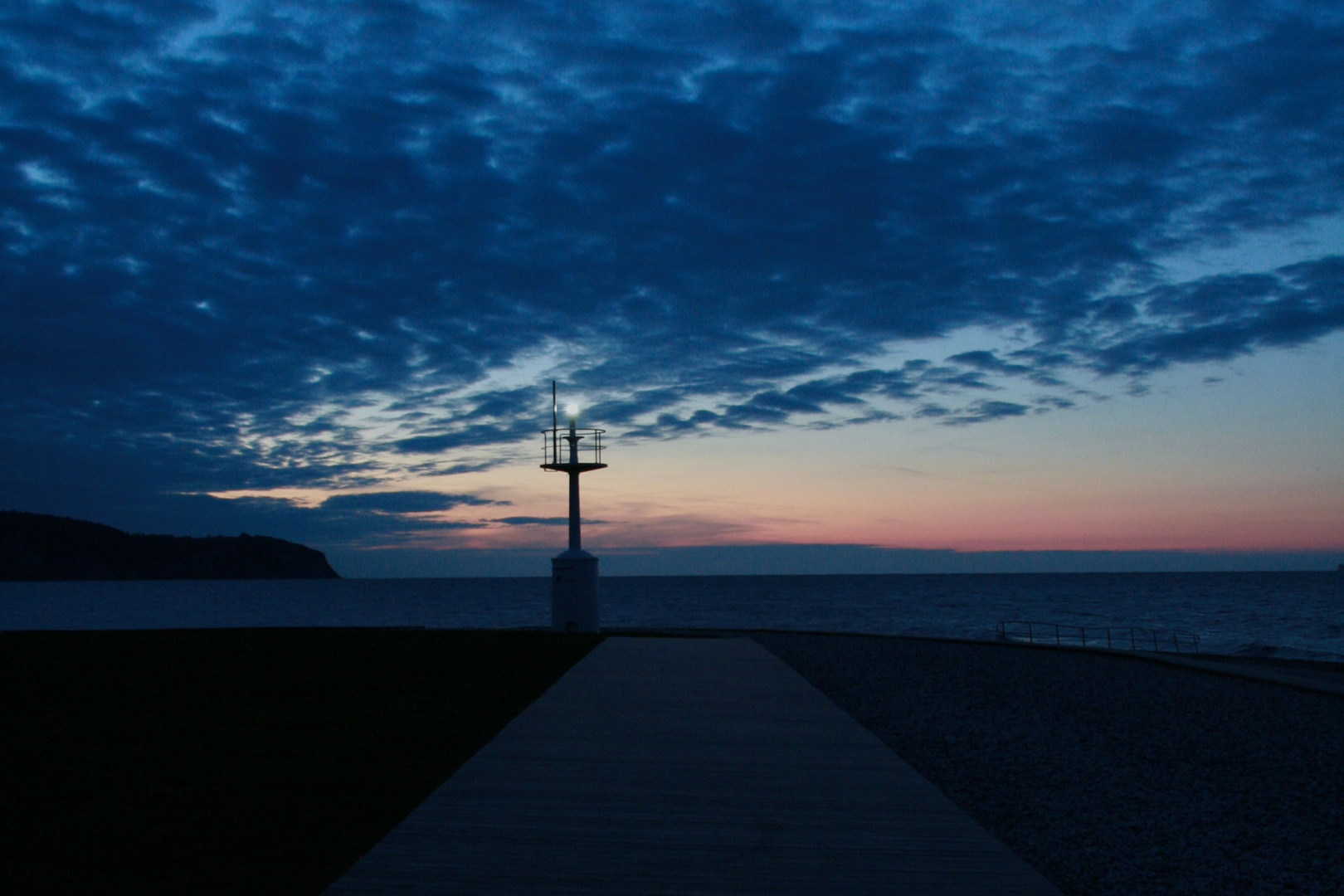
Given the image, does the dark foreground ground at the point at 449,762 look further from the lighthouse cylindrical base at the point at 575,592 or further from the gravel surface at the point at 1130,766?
the lighthouse cylindrical base at the point at 575,592

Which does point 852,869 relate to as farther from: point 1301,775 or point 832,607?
point 832,607

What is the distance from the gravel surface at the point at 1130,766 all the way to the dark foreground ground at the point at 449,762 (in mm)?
35

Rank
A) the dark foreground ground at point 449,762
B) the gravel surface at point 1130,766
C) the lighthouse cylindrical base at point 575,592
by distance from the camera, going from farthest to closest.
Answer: the lighthouse cylindrical base at point 575,592 < the gravel surface at point 1130,766 < the dark foreground ground at point 449,762

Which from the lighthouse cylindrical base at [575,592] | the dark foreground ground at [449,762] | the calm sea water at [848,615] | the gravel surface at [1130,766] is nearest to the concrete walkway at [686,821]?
the dark foreground ground at [449,762]

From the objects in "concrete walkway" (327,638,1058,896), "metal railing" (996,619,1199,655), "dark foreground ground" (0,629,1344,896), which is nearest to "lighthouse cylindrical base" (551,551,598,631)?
"dark foreground ground" (0,629,1344,896)

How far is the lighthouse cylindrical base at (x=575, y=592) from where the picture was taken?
2372 centimetres

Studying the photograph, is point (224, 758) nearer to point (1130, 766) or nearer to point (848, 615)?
point (1130, 766)

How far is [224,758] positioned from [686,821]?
4.63 metres

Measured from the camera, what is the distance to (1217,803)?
303 inches

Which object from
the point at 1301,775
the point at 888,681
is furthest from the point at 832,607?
the point at 1301,775

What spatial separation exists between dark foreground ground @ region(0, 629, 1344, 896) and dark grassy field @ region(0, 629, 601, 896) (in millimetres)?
29

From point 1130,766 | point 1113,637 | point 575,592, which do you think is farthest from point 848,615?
point 1130,766

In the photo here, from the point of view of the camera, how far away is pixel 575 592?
23.7 meters

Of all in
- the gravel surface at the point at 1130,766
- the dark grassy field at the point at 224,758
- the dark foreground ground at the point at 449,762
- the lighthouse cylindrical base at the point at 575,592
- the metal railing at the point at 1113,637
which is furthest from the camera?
the metal railing at the point at 1113,637
